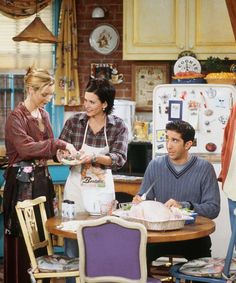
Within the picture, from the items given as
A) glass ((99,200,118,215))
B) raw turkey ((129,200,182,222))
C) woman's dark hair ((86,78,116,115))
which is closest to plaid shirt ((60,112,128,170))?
woman's dark hair ((86,78,116,115))

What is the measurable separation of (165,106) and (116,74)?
106 centimetres

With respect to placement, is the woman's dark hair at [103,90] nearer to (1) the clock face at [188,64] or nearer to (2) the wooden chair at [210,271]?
(2) the wooden chair at [210,271]

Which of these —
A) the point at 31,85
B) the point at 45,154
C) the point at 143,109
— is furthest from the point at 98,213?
the point at 143,109

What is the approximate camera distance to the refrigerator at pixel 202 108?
548 centimetres

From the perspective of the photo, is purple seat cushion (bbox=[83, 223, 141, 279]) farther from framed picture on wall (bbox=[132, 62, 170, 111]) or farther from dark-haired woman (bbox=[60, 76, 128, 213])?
framed picture on wall (bbox=[132, 62, 170, 111])

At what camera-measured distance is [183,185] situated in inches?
166

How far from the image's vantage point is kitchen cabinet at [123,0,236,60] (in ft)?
19.7

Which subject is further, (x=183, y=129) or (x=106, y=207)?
(x=183, y=129)

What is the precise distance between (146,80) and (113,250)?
3097mm

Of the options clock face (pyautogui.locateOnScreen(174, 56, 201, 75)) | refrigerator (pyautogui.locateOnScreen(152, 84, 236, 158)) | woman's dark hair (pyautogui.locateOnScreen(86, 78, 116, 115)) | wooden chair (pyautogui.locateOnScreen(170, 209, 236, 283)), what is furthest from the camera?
clock face (pyautogui.locateOnScreen(174, 56, 201, 75))

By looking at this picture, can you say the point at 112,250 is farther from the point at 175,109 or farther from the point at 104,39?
the point at 104,39

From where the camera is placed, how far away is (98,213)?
13.5 feet

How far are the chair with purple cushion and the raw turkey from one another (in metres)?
0.21

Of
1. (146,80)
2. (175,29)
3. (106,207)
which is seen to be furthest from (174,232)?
(146,80)
